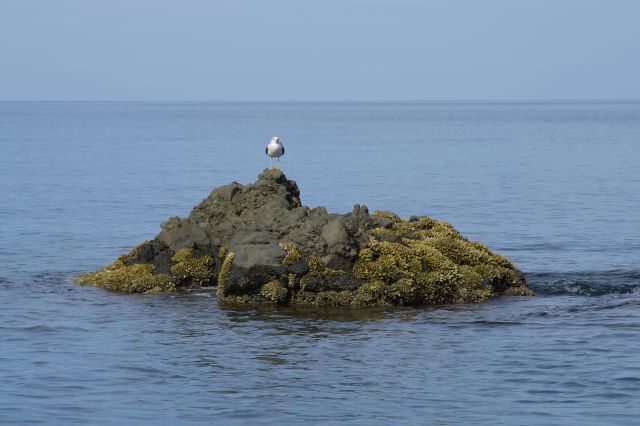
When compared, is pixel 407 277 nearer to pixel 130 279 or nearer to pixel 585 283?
pixel 585 283

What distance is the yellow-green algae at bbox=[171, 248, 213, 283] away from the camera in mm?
32750

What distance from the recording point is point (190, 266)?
32812 millimetres

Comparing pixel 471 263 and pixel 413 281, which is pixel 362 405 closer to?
pixel 413 281

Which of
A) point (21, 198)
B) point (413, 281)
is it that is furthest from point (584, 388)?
point (21, 198)

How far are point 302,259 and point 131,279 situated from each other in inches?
222

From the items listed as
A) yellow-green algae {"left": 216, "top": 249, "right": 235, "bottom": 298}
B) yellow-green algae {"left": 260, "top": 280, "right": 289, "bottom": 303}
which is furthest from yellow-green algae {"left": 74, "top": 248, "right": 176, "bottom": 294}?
yellow-green algae {"left": 260, "top": 280, "right": 289, "bottom": 303}

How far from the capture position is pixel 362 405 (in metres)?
21.8

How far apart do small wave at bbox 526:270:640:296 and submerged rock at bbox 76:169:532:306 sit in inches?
50.9


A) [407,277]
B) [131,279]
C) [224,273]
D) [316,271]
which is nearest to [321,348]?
[316,271]

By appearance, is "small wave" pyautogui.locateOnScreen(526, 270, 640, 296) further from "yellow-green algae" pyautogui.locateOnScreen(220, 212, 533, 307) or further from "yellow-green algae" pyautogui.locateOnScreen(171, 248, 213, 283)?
"yellow-green algae" pyautogui.locateOnScreen(171, 248, 213, 283)

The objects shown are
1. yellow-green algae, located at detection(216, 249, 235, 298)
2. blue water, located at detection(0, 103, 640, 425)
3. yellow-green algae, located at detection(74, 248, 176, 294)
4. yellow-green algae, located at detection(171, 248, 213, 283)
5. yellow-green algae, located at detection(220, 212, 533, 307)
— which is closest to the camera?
blue water, located at detection(0, 103, 640, 425)

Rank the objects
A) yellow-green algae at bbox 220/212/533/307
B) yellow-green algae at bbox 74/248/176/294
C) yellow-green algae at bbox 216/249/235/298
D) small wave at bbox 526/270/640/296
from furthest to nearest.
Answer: small wave at bbox 526/270/640/296, yellow-green algae at bbox 74/248/176/294, yellow-green algae at bbox 216/249/235/298, yellow-green algae at bbox 220/212/533/307

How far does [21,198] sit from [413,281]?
43.1m

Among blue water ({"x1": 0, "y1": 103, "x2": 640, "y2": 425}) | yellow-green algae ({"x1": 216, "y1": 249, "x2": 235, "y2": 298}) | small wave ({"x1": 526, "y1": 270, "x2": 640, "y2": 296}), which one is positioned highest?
yellow-green algae ({"x1": 216, "y1": 249, "x2": 235, "y2": 298})
